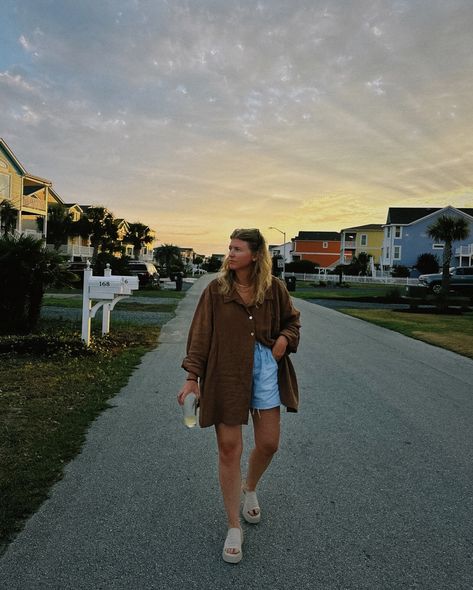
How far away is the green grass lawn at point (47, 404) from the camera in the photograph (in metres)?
3.49

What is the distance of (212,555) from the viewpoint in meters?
2.81

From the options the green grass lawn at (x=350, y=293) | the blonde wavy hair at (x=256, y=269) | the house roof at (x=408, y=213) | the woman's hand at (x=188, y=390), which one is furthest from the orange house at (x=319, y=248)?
the woman's hand at (x=188, y=390)

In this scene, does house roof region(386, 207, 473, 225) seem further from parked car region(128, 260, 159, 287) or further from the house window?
the house window

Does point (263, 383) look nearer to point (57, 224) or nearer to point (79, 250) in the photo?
point (57, 224)

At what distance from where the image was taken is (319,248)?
95625mm

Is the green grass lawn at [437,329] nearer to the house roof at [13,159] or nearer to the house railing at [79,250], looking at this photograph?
the house roof at [13,159]

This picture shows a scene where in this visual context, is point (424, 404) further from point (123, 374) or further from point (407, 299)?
point (407, 299)

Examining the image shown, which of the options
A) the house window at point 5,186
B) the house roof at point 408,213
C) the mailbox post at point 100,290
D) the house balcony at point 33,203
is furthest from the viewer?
the house roof at point 408,213

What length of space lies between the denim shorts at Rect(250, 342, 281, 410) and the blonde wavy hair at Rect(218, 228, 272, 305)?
1.01ft

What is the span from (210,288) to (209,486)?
1.53 m

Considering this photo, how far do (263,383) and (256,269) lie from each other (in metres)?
0.68

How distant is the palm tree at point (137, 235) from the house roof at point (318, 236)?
95.1 feet

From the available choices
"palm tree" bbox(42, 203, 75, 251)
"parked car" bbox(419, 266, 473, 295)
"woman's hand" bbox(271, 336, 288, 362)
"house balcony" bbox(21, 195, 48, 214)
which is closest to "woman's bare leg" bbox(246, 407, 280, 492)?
"woman's hand" bbox(271, 336, 288, 362)

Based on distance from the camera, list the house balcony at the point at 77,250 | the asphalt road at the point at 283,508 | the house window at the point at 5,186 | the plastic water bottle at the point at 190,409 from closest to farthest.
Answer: the asphalt road at the point at 283,508 < the plastic water bottle at the point at 190,409 < the house window at the point at 5,186 < the house balcony at the point at 77,250
